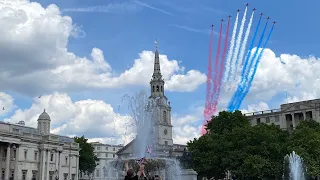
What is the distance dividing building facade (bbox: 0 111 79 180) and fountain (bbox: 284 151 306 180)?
39.0m

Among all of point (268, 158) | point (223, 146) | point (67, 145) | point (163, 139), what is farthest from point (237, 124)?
point (163, 139)

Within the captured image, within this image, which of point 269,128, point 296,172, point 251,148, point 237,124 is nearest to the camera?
point 296,172

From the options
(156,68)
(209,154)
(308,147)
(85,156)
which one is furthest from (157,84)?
(308,147)

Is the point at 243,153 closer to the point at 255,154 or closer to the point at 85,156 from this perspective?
the point at 255,154

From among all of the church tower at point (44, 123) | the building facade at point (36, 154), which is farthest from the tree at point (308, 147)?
the church tower at point (44, 123)

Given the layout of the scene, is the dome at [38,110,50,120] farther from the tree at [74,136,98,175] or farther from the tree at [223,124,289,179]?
the tree at [223,124,289,179]

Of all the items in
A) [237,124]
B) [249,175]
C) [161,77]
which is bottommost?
[249,175]

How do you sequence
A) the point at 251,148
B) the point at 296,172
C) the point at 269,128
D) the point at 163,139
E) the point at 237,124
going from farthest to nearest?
the point at 163,139, the point at 237,124, the point at 269,128, the point at 251,148, the point at 296,172

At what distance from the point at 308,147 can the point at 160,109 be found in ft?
256

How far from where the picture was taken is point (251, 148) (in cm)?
6519

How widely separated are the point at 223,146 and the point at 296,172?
44.3ft

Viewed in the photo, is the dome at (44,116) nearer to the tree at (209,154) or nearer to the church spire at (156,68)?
the tree at (209,154)

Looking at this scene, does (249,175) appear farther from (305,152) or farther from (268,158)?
(305,152)

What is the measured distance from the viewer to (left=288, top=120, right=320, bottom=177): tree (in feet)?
202
